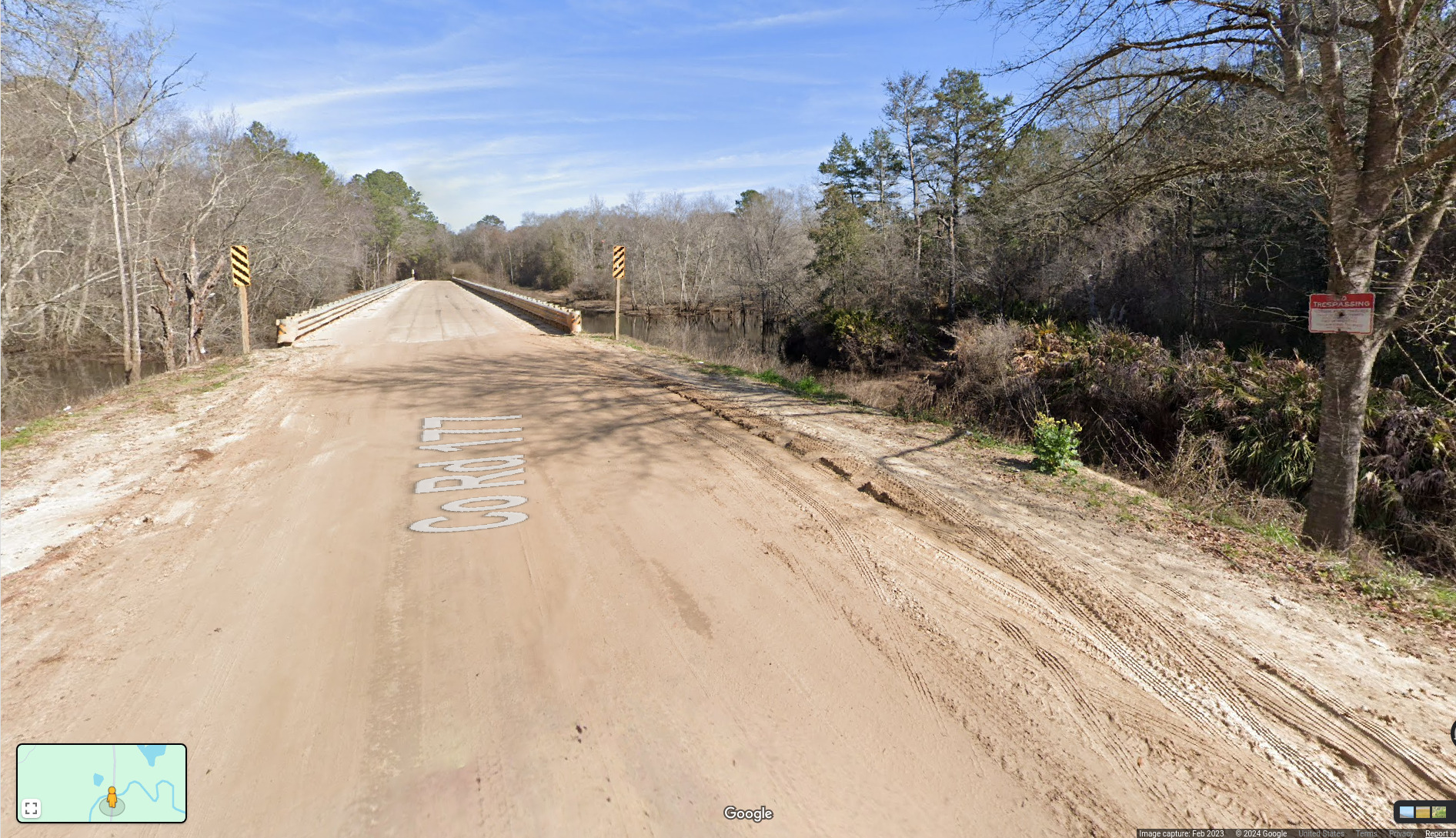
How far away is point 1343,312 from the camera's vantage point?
5.26 meters

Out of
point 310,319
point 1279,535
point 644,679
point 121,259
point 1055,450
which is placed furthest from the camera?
point 310,319

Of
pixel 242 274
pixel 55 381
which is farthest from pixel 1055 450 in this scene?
pixel 55 381

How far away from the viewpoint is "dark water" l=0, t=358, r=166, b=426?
51.7 ft

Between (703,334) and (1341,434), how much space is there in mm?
28814

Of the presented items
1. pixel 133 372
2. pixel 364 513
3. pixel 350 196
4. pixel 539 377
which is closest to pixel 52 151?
pixel 133 372

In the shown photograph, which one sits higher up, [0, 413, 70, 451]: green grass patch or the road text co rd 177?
[0, 413, 70, 451]: green grass patch

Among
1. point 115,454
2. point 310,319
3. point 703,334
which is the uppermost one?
point 310,319

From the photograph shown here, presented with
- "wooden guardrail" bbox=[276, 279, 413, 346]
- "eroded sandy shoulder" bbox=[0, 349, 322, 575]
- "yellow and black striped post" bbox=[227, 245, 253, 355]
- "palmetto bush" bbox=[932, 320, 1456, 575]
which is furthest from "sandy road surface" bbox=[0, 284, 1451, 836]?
"wooden guardrail" bbox=[276, 279, 413, 346]

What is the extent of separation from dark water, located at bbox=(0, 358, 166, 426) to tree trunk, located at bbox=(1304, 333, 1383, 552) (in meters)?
19.2

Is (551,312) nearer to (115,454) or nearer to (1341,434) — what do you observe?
(115,454)

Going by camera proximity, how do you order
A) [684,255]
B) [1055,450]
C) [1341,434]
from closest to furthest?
[1341,434], [1055,450], [684,255]

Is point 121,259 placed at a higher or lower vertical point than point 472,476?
higher

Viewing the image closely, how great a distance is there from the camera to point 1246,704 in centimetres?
310

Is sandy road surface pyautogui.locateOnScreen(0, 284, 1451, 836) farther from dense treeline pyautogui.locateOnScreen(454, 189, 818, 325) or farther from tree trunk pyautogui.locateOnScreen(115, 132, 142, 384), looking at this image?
dense treeline pyautogui.locateOnScreen(454, 189, 818, 325)
